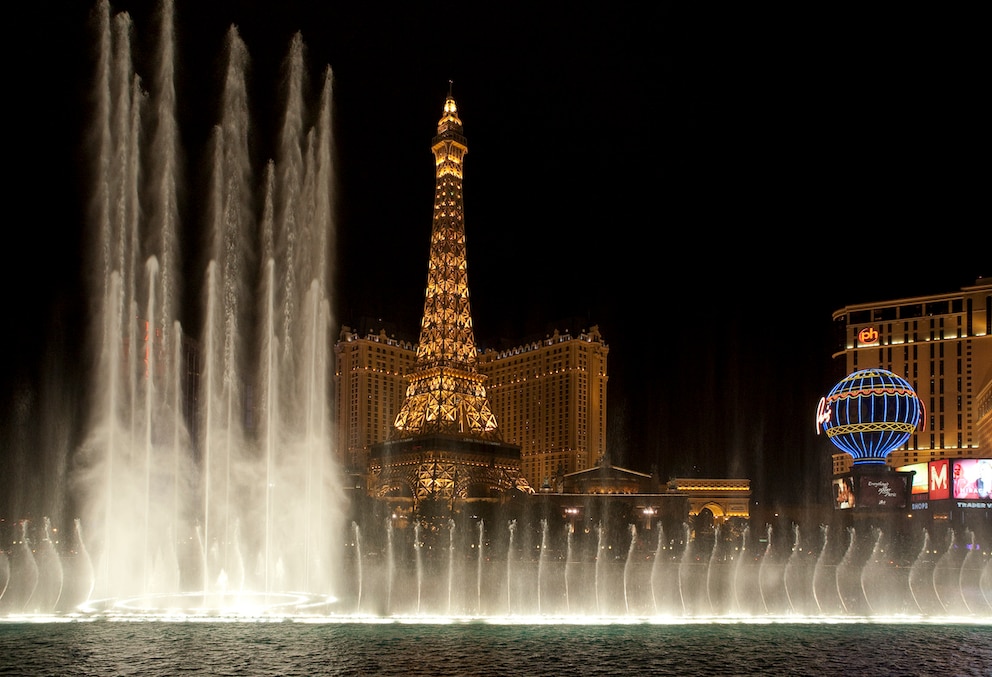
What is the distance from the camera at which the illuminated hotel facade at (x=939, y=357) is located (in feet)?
348

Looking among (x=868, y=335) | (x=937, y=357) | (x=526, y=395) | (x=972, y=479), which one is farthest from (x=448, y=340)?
(x=972, y=479)

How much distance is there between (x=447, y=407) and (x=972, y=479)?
58532 millimetres

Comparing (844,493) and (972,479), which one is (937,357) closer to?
(844,493)

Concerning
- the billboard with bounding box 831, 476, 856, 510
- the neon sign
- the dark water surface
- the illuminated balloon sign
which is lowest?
the billboard with bounding box 831, 476, 856, 510

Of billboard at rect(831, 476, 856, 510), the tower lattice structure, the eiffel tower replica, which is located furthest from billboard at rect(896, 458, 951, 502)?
the tower lattice structure

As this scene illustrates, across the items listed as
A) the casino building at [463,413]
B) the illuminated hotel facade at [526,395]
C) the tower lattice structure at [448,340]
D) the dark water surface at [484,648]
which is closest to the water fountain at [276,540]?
the dark water surface at [484,648]

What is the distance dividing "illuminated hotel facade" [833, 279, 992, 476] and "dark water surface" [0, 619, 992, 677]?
8705 centimetres

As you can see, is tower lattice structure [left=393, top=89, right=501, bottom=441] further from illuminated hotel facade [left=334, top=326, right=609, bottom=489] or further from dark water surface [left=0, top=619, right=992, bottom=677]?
dark water surface [left=0, top=619, right=992, bottom=677]

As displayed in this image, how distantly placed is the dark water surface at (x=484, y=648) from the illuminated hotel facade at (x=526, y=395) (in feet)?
373

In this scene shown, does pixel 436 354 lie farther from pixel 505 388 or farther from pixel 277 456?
pixel 277 456

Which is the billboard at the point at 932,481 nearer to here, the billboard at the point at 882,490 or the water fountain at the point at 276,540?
the billboard at the point at 882,490

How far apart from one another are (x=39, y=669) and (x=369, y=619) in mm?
8717

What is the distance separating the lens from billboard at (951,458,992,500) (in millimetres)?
70562

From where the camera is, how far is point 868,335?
116 meters
